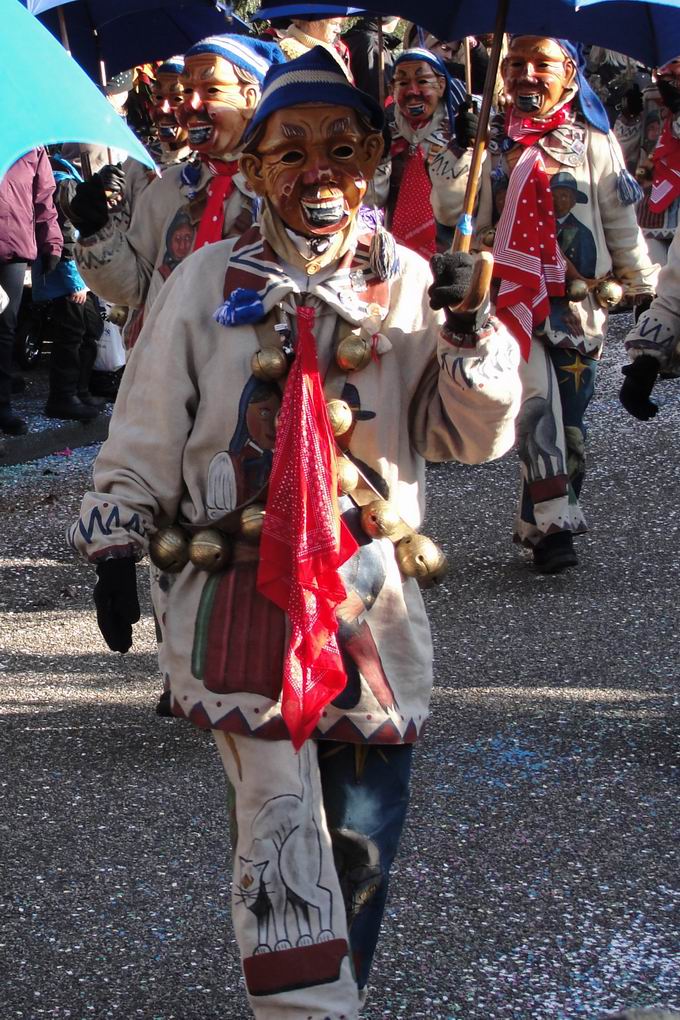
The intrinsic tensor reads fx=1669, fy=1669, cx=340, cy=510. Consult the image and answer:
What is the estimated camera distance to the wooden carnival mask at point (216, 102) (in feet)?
15.5

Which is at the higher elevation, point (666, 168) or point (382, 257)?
point (382, 257)

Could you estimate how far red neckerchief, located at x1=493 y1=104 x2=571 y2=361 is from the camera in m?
6.02

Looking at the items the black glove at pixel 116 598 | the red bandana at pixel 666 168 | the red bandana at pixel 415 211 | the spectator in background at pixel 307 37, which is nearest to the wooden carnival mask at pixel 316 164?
the black glove at pixel 116 598

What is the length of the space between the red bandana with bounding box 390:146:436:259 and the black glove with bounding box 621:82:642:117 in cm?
381

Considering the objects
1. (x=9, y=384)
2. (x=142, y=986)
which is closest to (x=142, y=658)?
(x=142, y=986)

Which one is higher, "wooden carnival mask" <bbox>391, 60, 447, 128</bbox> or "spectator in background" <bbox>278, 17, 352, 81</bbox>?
"spectator in background" <bbox>278, 17, 352, 81</bbox>

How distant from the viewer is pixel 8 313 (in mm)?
8938

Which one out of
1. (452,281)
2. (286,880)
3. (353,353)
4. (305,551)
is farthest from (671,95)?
(286,880)

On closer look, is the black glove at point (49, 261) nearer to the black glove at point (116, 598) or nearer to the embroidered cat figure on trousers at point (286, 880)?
the black glove at point (116, 598)

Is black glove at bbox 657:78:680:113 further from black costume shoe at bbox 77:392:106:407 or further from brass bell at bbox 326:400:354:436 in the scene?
brass bell at bbox 326:400:354:436

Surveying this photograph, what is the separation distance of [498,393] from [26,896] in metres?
1.93

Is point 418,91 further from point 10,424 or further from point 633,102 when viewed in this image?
point 633,102

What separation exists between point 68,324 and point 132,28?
422 cm

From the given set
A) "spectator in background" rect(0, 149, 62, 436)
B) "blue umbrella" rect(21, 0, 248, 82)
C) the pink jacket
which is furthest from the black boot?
"blue umbrella" rect(21, 0, 248, 82)
